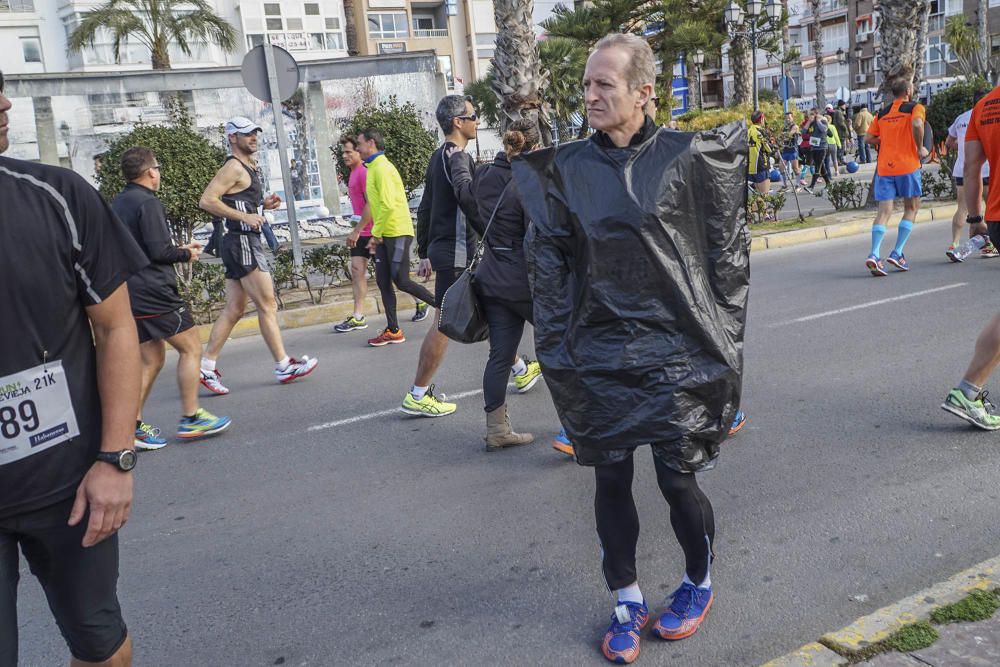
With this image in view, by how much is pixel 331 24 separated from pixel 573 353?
191 ft

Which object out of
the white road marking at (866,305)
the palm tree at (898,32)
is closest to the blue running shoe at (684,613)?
the white road marking at (866,305)

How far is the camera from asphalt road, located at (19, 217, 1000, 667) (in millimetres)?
3160

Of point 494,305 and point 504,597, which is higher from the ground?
point 494,305

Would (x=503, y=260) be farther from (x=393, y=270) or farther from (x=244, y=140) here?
(x=393, y=270)

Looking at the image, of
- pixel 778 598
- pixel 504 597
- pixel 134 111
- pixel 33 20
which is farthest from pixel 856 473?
pixel 33 20

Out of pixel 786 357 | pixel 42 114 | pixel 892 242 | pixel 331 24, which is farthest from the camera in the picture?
pixel 331 24

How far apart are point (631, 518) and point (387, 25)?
6555 cm

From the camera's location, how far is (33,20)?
48688mm

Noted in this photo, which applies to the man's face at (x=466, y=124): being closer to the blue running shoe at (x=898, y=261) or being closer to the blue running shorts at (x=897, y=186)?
the blue running shorts at (x=897, y=186)

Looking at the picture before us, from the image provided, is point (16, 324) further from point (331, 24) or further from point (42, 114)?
point (331, 24)

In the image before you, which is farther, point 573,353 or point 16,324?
point 573,353

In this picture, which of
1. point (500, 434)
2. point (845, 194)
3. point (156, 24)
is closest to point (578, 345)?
point (500, 434)

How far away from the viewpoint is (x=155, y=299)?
5582mm

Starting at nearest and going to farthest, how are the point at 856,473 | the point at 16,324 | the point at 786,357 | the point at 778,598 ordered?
the point at 16,324
the point at 778,598
the point at 856,473
the point at 786,357
